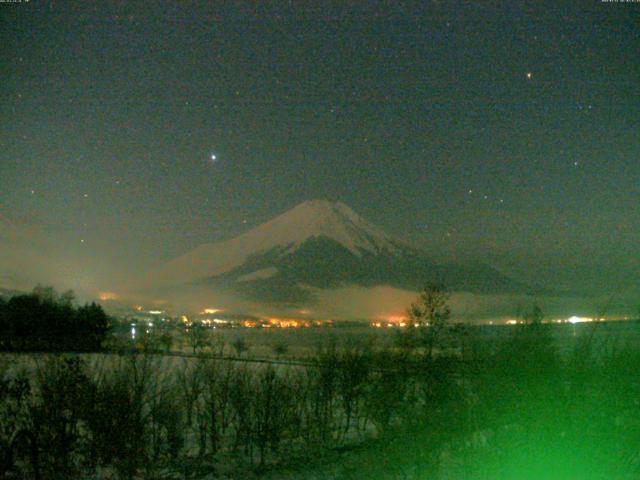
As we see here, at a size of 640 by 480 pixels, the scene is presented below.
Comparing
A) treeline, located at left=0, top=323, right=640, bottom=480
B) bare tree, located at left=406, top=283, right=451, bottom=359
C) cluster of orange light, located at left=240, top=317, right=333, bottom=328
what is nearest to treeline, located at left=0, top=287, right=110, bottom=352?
bare tree, located at left=406, top=283, right=451, bottom=359

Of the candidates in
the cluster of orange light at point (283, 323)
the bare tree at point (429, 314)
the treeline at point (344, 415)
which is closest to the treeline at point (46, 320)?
the bare tree at point (429, 314)

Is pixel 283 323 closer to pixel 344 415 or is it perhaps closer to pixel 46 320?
pixel 46 320

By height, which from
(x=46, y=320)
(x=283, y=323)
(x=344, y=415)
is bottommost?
(x=283, y=323)

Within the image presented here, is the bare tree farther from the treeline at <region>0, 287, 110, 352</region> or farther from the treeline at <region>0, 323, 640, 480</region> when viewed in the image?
the treeline at <region>0, 287, 110, 352</region>

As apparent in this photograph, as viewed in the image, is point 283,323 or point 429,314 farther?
point 283,323

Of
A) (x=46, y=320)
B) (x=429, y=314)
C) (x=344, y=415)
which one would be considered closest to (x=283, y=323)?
(x=46, y=320)

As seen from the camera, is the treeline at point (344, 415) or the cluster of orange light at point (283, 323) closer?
the treeline at point (344, 415)

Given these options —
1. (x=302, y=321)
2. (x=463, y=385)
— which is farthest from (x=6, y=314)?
(x=302, y=321)

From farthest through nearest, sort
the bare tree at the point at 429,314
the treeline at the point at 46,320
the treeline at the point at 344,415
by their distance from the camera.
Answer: the treeline at the point at 46,320
the bare tree at the point at 429,314
the treeline at the point at 344,415

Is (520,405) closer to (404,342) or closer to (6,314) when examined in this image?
(404,342)

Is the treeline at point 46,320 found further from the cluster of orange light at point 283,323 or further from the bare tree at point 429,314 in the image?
the cluster of orange light at point 283,323

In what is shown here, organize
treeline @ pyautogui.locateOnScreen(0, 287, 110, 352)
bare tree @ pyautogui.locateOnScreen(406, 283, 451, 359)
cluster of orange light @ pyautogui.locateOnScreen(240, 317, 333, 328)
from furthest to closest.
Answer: cluster of orange light @ pyautogui.locateOnScreen(240, 317, 333, 328) < treeline @ pyautogui.locateOnScreen(0, 287, 110, 352) < bare tree @ pyautogui.locateOnScreen(406, 283, 451, 359)
